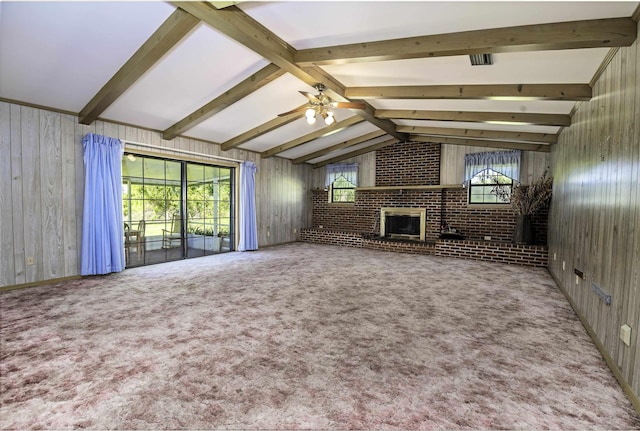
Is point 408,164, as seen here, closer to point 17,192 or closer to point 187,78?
point 187,78

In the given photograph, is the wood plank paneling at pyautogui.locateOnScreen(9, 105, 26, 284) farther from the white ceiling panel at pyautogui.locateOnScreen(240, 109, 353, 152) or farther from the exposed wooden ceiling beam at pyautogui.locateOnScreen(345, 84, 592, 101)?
the exposed wooden ceiling beam at pyautogui.locateOnScreen(345, 84, 592, 101)

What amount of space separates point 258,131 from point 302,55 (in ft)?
9.18

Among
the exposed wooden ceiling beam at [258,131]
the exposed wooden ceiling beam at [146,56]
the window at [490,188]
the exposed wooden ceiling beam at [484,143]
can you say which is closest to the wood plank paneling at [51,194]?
the exposed wooden ceiling beam at [146,56]

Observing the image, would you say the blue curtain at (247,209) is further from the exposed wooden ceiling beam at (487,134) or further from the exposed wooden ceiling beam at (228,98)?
the exposed wooden ceiling beam at (487,134)

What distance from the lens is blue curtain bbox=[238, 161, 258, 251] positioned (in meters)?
6.95

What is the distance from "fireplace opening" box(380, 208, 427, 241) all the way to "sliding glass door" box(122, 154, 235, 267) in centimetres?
387

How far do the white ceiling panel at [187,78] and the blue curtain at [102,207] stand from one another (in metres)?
0.52

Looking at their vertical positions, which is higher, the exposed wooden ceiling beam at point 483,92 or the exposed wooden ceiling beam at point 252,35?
the exposed wooden ceiling beam at point 252,35

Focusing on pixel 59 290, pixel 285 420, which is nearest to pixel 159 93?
pixel 59 290

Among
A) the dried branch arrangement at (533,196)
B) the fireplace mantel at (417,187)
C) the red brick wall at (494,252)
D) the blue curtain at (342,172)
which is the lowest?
the red brick wall at (494,252)

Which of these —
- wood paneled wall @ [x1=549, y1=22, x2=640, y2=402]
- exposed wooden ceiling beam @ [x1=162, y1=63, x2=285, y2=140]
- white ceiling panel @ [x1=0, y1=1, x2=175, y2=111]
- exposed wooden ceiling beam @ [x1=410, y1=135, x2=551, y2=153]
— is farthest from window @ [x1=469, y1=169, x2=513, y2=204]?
white ceiling panel @ [x1=0, y1=1, x2=175, y2=111]

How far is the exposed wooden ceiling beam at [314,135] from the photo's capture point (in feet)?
19.1

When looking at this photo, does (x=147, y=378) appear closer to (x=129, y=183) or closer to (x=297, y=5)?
(x=297, y=5)

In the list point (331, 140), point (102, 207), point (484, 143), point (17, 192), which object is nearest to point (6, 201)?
point (17, 192)
